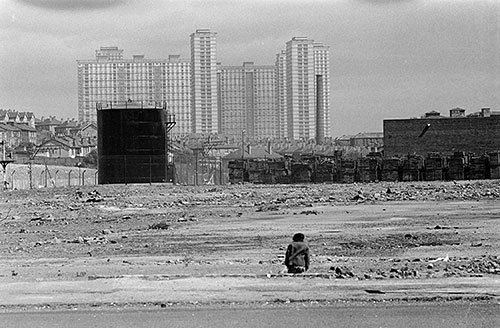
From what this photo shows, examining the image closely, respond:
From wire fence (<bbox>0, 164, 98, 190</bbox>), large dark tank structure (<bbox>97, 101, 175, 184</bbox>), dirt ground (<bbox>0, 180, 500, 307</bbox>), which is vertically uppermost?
large dark tank structure (<bbox>97, 101, 175, 184</bbox>)

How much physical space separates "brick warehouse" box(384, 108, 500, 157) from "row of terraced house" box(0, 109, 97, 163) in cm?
4089

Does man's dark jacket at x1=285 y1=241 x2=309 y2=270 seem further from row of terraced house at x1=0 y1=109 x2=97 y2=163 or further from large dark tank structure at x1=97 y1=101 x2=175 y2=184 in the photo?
row of terraced house at x1=0 y1=109 x2=97 y2=163

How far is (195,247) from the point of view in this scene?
67.7 ft

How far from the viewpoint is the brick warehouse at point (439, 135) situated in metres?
77.1

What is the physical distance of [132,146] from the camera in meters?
62.3

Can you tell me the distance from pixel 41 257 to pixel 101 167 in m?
44.0

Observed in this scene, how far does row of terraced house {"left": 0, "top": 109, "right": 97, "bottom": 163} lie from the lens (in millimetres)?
105844

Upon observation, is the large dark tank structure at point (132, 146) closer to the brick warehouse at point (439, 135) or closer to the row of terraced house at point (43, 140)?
the brick warehouse at point (439, 135)

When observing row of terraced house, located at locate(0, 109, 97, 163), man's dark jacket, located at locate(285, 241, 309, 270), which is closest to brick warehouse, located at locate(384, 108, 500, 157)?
row of terraced house, located at locate(0, 109, 97, 163)

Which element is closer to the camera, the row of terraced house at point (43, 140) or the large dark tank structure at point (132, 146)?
the large dark tank structure at point (132, 146)

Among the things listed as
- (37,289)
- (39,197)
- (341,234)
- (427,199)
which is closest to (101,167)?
(39,197)

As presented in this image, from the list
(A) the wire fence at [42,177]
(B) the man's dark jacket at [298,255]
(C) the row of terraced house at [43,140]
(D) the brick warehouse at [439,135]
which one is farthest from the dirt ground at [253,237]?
(C) the row of terraced house at [43,140]

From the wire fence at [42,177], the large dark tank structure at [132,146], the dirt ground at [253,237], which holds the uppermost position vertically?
the large dark tank structure at [132,146]

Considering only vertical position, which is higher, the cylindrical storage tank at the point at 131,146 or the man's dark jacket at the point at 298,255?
the cylindrical storage tank at the point at 131,146
